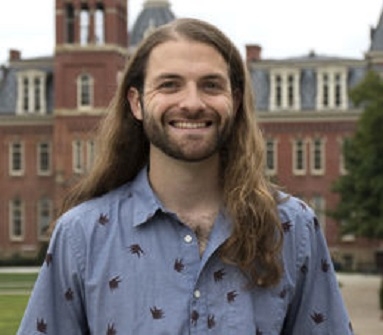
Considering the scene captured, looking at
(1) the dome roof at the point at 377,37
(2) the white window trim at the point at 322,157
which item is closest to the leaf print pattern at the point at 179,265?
(2) the white window trim at the point at 322,157

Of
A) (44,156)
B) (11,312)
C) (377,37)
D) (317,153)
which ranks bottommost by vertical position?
(11,312)

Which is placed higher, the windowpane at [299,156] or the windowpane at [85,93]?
the windowpane at [85,93]

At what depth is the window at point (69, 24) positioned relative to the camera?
50844mm

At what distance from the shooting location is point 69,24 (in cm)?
5094

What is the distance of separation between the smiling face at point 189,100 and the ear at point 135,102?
86 mm

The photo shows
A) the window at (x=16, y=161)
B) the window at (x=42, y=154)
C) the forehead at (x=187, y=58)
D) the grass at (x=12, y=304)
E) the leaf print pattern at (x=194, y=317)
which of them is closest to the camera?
the leaf print pattern at (x=194, y=317)

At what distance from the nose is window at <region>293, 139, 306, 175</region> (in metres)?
48.5

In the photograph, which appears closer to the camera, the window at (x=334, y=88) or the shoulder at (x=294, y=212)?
the shoulder at (x=294, y=212)

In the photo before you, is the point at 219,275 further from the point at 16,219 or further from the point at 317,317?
the point at 16,219

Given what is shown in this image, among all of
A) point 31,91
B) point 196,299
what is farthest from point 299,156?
point 196,299

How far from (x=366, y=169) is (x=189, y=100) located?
32.0 metres

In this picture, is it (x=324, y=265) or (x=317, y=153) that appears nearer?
(x=324, y=265)

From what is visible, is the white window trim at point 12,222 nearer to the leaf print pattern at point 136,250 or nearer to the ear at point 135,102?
the ear at point 135,102

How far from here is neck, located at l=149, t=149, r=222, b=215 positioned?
3062 mm
